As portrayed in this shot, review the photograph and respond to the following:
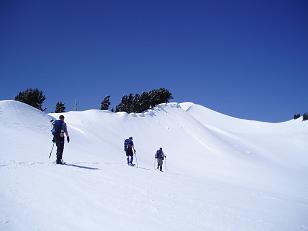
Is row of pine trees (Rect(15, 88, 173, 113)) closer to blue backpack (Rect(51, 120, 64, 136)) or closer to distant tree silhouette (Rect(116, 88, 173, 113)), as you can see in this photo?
distant tree silhouette (Rect(116, 88, 173, 113))

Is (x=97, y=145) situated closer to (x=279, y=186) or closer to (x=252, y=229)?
(x=279, y=186)

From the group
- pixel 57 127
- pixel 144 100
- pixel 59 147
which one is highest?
pixel 144 100

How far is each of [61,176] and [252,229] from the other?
19.4 feet

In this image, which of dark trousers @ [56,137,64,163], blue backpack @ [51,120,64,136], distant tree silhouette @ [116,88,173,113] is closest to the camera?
dark trousers @ [56,137,64,163]

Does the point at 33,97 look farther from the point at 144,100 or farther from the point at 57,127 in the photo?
the point at 57,127

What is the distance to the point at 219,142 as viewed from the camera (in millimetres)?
52250

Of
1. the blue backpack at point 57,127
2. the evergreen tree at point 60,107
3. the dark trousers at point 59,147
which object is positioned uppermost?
the evergreen tree at point 60,107

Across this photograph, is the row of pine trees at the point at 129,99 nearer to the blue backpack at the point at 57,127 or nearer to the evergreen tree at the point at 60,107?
the evergreen tree at the point at 60,107

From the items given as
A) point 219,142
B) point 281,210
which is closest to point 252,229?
point 281,210

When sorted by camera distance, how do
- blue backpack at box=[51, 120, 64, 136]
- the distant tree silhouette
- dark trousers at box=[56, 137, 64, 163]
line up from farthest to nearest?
the distant tree silhouette < blue backpack at box=[51, 120, 64, 136] < dark trousers at box=[56, 137, 64, 163]

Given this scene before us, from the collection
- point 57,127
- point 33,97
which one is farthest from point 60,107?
point 57,127

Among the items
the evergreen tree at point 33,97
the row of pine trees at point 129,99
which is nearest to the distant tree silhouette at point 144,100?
the row of pine trees at point 129,99

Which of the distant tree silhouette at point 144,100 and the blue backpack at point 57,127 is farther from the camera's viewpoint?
the distant tree silhouette at point 144,100

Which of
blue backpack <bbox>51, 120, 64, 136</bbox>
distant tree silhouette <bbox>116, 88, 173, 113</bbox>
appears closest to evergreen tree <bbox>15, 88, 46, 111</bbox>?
distant tree silhouette <bbox>116, 88, 173, 113</bbox>
